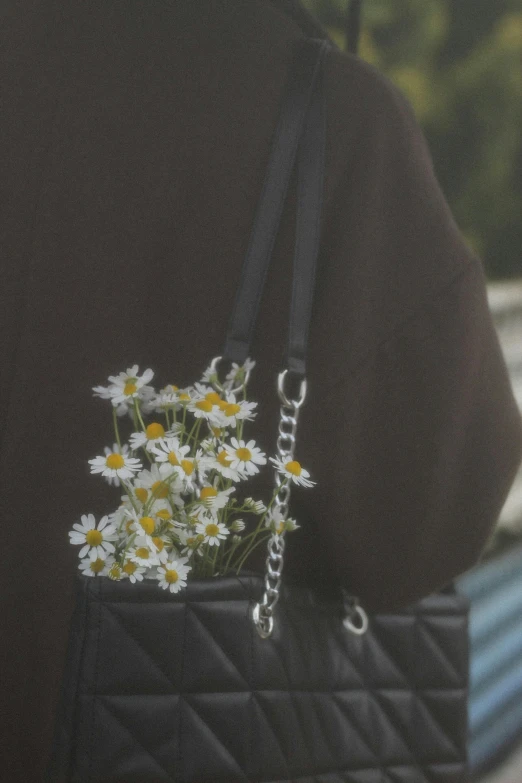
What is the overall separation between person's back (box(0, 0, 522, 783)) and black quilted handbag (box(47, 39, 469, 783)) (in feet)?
0.15

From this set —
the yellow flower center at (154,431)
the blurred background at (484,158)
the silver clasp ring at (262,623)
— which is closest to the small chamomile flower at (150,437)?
the yellow flower center at (154,431)

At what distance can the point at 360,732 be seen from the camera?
135 centimetres

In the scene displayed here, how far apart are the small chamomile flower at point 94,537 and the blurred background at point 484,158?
7.47 ft

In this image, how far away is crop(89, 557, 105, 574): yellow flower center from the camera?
1.09m

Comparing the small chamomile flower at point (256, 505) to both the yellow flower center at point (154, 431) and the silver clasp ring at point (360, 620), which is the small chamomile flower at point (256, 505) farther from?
the silver clasp ring at point (360, 620)

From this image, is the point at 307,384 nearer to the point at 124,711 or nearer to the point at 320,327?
the point at 320,327

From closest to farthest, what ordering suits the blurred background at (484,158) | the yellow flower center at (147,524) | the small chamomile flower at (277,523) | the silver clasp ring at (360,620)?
the yellow flower center at (147,524)
the small chamomile flower at (277,523)
the silver clasp ring at (360,620)
the blurred background at (484,158)

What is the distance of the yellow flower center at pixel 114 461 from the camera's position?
1.07m

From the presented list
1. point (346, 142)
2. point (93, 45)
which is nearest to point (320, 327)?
point (346, 142)

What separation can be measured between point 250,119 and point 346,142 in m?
0.13

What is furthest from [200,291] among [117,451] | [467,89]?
[467,89]

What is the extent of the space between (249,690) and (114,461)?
36cm

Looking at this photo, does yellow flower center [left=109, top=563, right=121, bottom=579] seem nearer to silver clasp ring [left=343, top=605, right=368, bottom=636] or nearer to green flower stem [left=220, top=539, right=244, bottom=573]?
green flower stem [left=220, top=539, right=244, bottom=573]

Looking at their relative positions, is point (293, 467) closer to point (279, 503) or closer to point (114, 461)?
point (279, 503)
